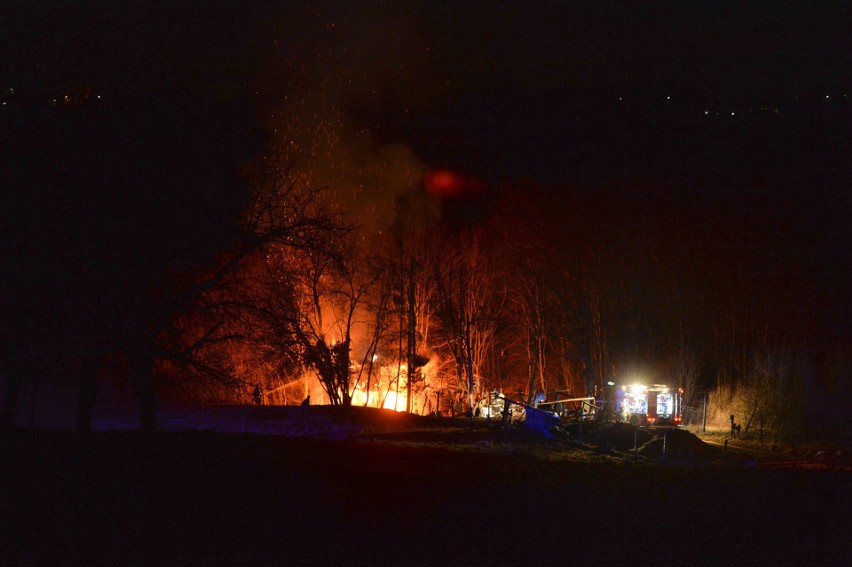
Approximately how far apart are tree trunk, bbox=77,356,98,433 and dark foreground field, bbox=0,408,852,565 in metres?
1.42

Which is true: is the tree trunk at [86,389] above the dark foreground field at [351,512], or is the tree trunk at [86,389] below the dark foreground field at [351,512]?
above

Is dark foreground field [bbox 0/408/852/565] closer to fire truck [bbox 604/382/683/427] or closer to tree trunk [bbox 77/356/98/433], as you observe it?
tree trunk [bbox 77/356/98/433]

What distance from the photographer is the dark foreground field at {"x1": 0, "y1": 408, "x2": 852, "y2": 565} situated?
279 inches

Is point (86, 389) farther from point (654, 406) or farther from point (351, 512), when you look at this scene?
point (654, 406)

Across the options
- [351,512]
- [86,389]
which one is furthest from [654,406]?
[351,512]

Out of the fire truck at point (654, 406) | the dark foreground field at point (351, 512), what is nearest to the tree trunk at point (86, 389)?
the dark foreground field at point (351, 512)

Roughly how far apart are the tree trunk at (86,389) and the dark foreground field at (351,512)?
4.67 feet

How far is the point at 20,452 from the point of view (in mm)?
8883

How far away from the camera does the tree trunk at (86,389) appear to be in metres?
12.2

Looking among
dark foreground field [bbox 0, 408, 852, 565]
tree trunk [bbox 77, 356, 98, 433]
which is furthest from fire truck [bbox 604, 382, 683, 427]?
tree trunk [bbox 77, 356, 98, 433]

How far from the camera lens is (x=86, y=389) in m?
12.9

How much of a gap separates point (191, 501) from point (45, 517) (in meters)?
1.43

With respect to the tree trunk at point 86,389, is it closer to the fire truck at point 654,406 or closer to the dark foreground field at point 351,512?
the dark foreground field at point 351,512

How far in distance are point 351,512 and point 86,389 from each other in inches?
260
